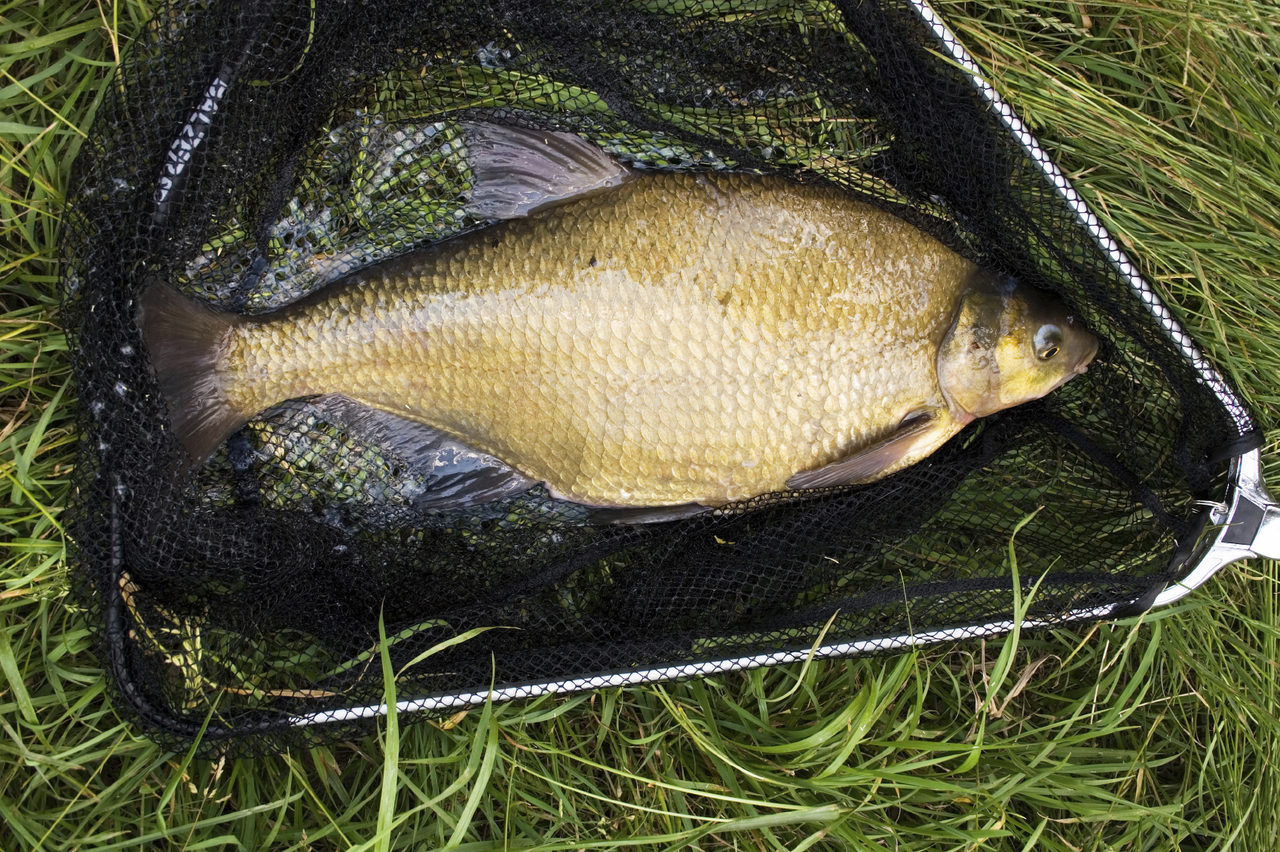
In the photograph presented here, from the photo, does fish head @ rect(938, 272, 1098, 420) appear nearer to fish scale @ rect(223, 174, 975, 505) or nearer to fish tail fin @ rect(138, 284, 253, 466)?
fish scale @ rect(223, 174, 975, 505)

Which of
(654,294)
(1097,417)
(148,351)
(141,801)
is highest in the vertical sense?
(654,294)

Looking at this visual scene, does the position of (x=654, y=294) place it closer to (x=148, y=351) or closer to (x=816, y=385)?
(x=816, y=385)

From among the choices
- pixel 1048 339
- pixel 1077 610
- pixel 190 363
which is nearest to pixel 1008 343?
pixel 1048 339

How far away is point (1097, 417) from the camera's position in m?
1.84

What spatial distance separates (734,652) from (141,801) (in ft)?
4.40

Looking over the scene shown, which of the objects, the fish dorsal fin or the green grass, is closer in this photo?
the fish dorsal fin

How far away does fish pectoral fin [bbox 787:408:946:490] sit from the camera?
1.74m

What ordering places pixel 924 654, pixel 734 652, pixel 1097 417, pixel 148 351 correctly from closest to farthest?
1. pixel 148 351
2. pixel 734 652
3. pixel 1097 417
4. pixel 924 654

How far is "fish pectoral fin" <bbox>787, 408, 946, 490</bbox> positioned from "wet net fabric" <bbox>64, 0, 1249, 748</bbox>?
0.07m

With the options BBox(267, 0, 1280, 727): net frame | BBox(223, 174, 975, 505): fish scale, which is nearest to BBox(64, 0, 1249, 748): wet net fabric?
BBox(267, 0, 1280, 727): net frame

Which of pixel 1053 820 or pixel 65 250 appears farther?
pixel 1053 820

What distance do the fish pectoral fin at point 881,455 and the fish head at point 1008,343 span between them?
0.08 metres

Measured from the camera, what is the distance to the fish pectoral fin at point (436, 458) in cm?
179

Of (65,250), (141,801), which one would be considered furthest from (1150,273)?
(141,801)
